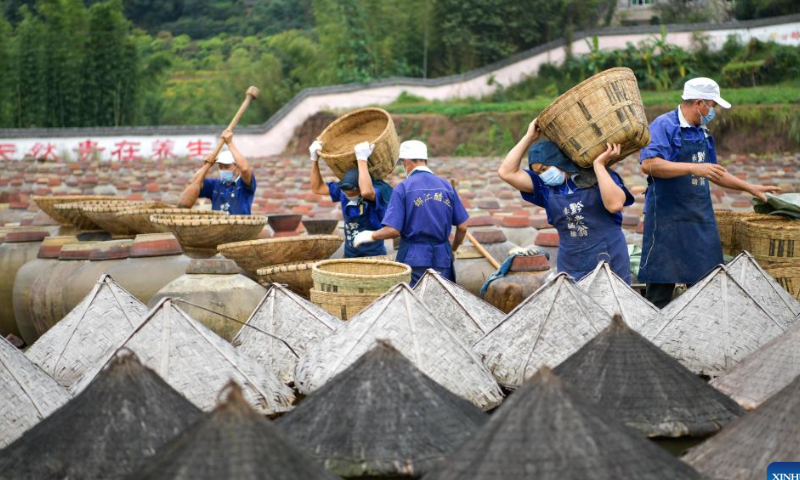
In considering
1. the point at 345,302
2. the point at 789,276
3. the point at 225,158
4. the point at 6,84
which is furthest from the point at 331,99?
the point at 345,302

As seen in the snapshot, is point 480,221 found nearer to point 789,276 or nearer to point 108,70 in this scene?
point 789,276

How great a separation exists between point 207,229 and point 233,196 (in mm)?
1704

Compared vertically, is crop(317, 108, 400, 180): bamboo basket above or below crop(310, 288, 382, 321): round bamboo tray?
above

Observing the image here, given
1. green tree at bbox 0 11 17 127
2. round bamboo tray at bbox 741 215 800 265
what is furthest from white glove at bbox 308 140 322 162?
green tree at bbox 0 11 17 127

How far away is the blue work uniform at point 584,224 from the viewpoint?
481 cm

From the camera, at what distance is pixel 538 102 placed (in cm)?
2778

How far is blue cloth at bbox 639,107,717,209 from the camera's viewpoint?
489cm

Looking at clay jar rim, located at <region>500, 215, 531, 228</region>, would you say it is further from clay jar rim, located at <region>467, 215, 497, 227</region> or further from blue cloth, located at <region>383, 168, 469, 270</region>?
blue cloth, located at <region>383, 168, 469, 270</region>

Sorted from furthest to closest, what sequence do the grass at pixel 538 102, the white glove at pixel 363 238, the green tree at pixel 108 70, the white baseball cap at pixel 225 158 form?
the green tree at pixel 108 70 → the grass at pixel 538 102 → the white baseball cap at pixel 225 158 → the white glove at pixel 363 238

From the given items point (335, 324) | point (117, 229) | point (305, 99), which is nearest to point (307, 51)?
point (305, 99)

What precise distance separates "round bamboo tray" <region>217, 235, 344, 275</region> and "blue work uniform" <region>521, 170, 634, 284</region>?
126 cm

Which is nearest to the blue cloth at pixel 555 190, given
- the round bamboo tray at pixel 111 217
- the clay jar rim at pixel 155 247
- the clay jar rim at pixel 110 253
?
the clay jar rim at pixel 155 247

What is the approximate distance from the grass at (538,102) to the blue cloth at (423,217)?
17115 millimetres

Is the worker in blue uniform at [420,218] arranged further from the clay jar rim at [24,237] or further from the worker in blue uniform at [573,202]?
the clay jar rim at [24,237]
